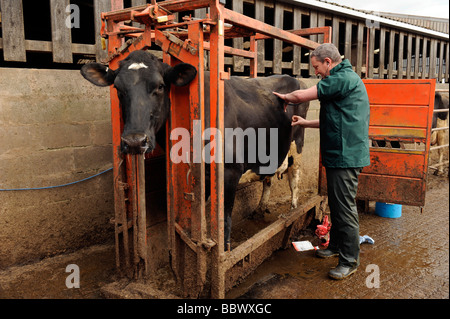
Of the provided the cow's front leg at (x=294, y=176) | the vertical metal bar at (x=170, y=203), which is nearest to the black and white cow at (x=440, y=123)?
the cow's front leg at (x=294, y=176)

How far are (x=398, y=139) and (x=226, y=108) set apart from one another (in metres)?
2.55

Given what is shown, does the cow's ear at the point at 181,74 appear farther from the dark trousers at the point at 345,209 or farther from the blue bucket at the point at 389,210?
the blue bucket at the point at 389,210

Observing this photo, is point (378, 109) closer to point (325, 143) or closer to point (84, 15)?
point (325, 143)

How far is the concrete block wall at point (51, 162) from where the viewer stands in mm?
3564

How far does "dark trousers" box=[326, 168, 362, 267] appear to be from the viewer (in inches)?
137

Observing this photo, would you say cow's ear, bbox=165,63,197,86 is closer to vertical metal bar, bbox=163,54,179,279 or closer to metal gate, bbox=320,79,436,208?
vertical metal bar, bbox=163,54,179,279

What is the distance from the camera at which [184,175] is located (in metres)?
3.04

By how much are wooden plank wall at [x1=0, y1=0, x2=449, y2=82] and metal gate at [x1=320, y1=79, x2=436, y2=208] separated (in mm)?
1938

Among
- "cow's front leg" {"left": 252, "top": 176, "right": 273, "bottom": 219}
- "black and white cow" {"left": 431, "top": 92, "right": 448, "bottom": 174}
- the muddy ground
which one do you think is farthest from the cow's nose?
"black and white cow" {"left": 431, "top": 92, "right": 448, "bottom": 174}

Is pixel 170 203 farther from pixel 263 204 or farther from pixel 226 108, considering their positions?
pixel 263 204
